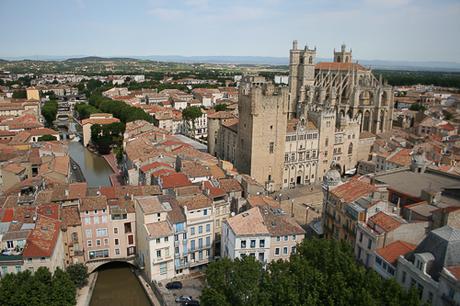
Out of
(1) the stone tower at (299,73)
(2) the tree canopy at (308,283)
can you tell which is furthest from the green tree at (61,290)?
(1) the stone tower at (299,73)

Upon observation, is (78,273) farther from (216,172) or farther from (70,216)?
(216,172)

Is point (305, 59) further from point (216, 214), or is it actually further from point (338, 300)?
point (338, 300)

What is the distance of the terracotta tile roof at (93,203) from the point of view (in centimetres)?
3541

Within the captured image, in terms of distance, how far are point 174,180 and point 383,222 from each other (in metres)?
22.6

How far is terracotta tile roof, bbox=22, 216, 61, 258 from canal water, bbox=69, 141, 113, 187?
3111 centimetres

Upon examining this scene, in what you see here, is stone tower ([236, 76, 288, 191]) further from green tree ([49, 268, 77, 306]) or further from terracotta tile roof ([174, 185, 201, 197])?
green tree ([49, 268, 77, 306])

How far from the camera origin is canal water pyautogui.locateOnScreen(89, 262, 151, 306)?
111 feet

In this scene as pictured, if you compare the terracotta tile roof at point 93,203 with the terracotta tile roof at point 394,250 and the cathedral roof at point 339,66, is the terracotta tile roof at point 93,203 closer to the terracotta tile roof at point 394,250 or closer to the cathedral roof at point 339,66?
the terracotta tile roof at point 394,250

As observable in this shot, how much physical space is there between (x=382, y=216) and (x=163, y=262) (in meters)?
19.0

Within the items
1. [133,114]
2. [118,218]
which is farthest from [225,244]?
[133,114]

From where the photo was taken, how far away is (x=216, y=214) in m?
38.8

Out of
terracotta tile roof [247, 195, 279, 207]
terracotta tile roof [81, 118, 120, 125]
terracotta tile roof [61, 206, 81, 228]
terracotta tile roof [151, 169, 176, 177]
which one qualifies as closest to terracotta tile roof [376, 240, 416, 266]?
terracotta tile roof [247, 195, 279, 207]

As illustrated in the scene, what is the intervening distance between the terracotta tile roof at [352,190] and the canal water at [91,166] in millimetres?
41359

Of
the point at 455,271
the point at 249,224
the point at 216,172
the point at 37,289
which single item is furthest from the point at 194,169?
the point at 455,271
